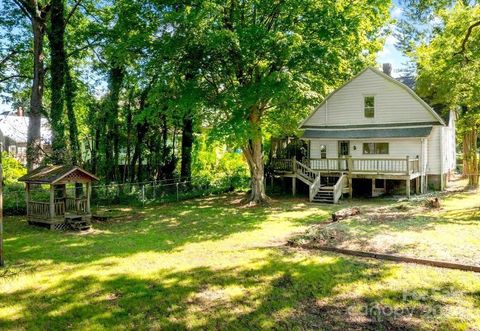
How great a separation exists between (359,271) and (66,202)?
43.8 feet

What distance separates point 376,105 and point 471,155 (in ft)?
25.8

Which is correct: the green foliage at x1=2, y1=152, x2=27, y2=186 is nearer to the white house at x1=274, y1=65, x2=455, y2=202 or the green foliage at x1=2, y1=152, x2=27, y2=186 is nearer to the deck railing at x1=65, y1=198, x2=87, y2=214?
the deck railing at x1=65, y1=198, x2=87, y2=214

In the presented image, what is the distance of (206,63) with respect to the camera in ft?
68.1

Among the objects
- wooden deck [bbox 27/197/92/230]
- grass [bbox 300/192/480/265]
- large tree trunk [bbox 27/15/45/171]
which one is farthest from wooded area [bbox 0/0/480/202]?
grass [bbox 300/192/480/265]

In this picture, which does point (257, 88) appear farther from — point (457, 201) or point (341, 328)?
point (341, 328)

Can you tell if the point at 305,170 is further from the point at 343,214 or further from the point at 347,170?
the point at 343,214

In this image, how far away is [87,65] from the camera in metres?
29.3

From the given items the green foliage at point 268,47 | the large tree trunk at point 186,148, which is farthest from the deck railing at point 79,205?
the large tree trunk at point 186,148

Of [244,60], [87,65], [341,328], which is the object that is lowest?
[341,328]

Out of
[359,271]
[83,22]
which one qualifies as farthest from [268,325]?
[83,22]

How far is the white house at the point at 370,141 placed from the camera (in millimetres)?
24156

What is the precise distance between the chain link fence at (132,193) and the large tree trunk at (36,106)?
175 centimetres

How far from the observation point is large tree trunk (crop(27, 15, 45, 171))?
21047mm

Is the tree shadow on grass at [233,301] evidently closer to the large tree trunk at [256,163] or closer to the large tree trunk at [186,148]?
the large tree trunk at [256,163]
